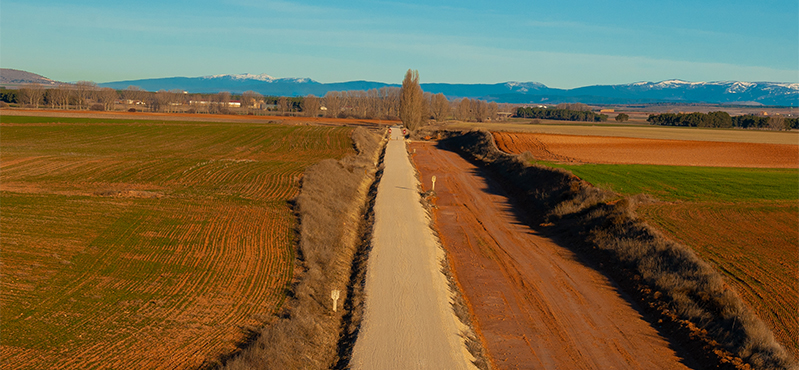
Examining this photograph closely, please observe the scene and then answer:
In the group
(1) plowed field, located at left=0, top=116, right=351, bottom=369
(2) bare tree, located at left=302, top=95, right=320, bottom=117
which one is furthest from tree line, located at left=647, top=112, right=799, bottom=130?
(1) plowed field, located at left=0, top=116, right=351, bottom=369

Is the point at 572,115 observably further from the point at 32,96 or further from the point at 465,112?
the point at 32,96

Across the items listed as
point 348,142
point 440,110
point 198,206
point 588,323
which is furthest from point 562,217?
point 440,110

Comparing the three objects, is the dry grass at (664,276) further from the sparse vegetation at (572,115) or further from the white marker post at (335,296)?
the sparse vegetation at (572,115)

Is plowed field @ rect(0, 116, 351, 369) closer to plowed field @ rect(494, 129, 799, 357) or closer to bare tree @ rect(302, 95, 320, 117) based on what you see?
plowed field @ rect(494, 129, 799, 357)

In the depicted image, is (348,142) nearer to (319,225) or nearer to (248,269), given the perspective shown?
(319,225)

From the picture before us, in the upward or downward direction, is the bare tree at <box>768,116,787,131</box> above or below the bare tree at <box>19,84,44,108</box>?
above

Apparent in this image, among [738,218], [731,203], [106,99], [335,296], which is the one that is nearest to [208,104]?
[106,99]
